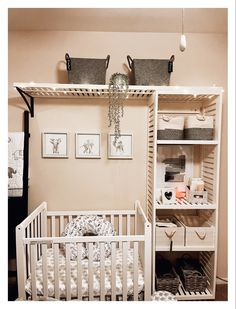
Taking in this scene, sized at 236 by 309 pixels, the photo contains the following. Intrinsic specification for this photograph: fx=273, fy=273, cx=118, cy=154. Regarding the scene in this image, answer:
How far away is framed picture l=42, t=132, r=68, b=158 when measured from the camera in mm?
2395

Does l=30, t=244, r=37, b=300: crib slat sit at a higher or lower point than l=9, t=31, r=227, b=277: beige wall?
lower

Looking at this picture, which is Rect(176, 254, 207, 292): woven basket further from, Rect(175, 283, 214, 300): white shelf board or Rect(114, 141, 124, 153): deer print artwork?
Rect(114, 141, 124, 153): deer print artwork

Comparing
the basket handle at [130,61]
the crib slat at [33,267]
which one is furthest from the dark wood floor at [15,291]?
the basket handle at [130,61]

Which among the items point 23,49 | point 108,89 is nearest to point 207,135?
point 108,89

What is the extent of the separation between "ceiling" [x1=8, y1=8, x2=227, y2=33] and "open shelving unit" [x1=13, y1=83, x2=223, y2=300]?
535 millimetres

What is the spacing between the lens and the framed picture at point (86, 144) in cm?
240

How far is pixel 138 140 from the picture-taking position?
2.44 m

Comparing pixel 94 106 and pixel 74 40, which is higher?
pixel 74 40

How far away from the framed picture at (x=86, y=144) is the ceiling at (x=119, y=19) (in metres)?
0.90

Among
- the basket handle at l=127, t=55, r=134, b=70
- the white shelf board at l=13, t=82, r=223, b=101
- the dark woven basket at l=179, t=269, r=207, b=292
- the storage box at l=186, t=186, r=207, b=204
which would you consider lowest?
the dark woven basket at l=179, t=269, r=207, b=292

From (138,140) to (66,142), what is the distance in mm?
636

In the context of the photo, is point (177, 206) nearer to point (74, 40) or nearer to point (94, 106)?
point (94, 106)

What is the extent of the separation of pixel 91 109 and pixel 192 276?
1641mm

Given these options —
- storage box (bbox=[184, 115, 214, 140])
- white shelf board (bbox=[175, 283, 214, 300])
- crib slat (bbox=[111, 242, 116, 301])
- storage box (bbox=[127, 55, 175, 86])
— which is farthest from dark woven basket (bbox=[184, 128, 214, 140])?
white shelf board (bbox=[175, 283, 214, 300])
